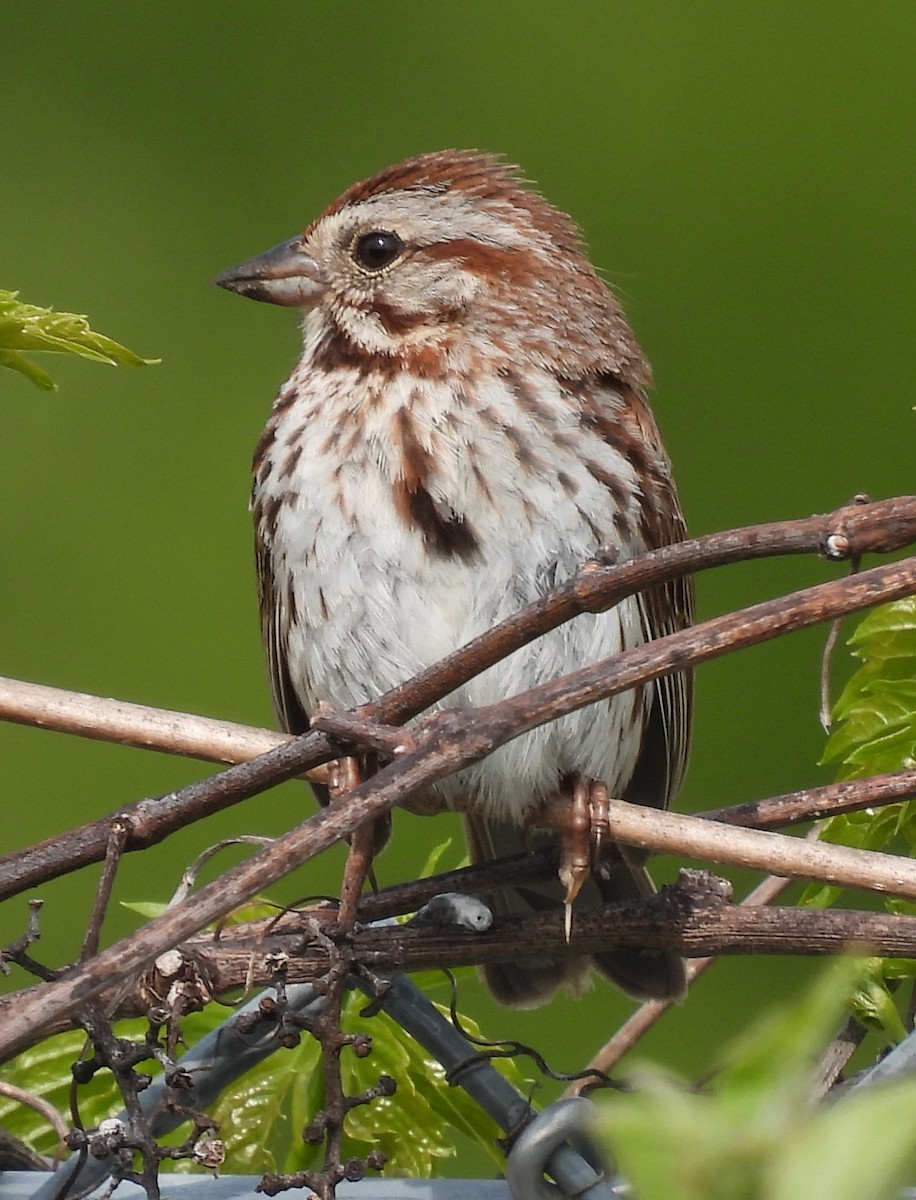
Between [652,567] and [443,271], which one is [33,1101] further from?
[443,271]

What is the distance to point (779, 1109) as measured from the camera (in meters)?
0.28

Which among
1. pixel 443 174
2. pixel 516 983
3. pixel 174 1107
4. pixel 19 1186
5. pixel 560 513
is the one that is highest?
pixel 443 174

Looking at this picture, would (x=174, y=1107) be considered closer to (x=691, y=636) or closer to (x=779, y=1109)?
(x=691, y=636)

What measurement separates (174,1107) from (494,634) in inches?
10.5

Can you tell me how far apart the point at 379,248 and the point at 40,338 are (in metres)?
0.75

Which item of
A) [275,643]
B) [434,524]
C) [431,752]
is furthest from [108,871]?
[275,643]

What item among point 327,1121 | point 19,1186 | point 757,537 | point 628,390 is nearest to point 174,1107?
point 327,1121

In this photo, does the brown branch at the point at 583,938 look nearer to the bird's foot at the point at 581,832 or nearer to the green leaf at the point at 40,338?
the bird's foot at the point at 581,832

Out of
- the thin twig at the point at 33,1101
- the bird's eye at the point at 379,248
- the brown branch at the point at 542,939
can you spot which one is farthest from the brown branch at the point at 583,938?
the bird's eye at the point at 379,248

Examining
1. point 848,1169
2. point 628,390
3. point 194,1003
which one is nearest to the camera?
point 848,1169

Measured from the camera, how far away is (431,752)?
664mm

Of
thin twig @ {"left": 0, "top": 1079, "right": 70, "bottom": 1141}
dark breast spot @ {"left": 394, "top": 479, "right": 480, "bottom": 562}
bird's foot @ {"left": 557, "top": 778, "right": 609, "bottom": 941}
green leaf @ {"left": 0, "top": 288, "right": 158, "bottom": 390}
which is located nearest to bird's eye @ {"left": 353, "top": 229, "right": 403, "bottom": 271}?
dark breast spot @ {"left": 394, "top": 479, "right": 480, "bottom": 562}

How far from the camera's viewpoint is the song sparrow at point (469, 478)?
142 cm

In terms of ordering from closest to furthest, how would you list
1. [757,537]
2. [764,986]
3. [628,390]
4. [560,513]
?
1. [757,537]
2. [560,513]
3. [628,390]
4. [764,986]
